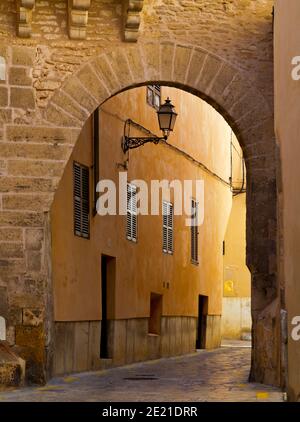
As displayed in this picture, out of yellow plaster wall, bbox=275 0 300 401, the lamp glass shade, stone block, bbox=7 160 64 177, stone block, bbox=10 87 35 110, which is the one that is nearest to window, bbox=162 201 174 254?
the lamp glass shade

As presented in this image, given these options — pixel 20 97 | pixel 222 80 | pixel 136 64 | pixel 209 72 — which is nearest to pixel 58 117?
pixel 20 97

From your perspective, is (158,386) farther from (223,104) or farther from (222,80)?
(222,80)

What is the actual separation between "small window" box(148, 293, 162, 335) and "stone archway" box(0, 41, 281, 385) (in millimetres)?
6855

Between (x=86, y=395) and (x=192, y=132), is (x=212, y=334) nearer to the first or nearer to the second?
(x=192, y=132)

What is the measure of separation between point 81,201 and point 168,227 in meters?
5.81

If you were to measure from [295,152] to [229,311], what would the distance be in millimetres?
20751

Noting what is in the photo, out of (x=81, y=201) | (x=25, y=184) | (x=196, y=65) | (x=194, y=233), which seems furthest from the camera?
(x=194, y=233)

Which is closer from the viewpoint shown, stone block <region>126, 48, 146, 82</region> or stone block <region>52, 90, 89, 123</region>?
stone block <region>52, 90, 89, 123</region>

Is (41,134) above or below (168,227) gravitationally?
above

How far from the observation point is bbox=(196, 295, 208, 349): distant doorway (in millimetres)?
23987

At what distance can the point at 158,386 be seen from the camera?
1255cm

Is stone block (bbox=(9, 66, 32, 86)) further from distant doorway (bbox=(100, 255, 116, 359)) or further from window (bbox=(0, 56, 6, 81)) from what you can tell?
distant doorway (bbox=(100, 255, 116, 359))
